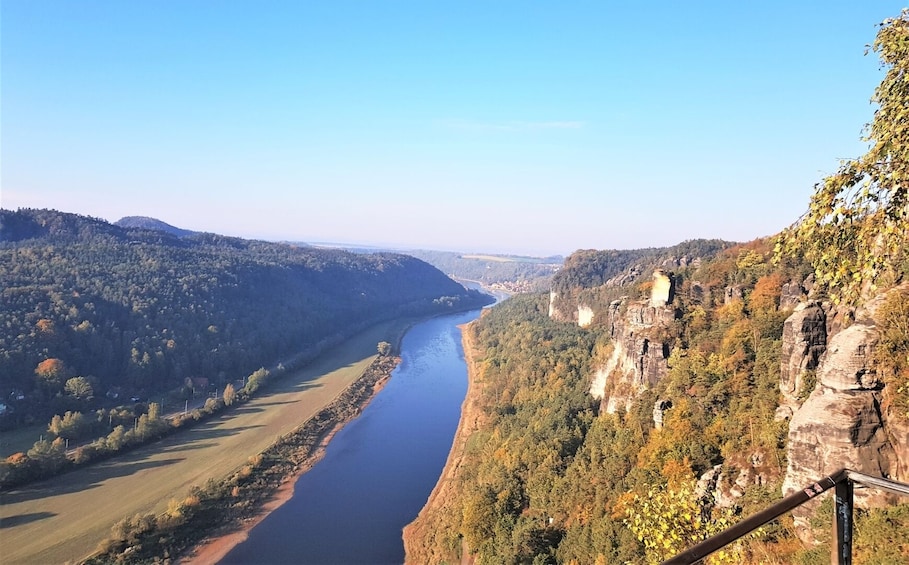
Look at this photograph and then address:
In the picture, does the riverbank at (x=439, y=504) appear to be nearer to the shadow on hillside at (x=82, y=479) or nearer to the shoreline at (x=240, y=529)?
the shoreline at (x=240, y=529)

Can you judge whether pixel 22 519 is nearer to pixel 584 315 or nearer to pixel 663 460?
pixel 663 460

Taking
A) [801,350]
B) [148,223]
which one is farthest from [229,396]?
[148,223]

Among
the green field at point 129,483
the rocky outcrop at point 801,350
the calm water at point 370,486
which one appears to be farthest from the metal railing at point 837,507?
the green field at point 129,483

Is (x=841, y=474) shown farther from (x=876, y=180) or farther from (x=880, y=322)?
(x=880, y=322)

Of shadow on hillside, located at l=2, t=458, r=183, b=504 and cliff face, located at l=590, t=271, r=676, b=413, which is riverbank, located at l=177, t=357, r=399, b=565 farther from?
cliff face, located at l=590, t=271, r=676, b=413

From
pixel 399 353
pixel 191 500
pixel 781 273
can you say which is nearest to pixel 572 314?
pixel 399 353

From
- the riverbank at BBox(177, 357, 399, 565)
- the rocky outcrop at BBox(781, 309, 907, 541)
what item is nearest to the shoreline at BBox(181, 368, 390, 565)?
the riverbank at BBox(177, 357, 399, 565)
